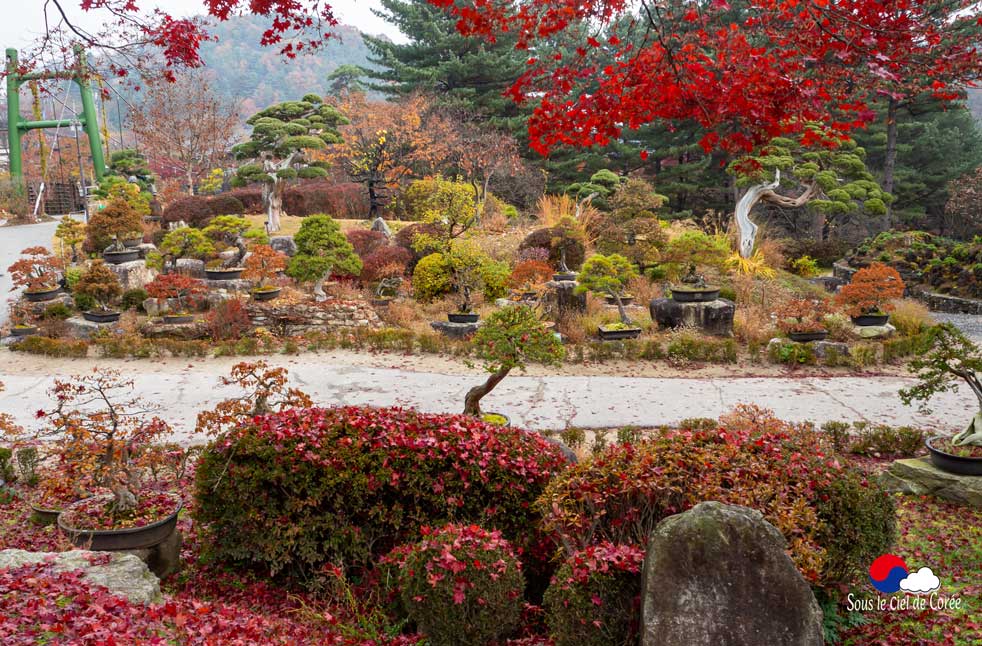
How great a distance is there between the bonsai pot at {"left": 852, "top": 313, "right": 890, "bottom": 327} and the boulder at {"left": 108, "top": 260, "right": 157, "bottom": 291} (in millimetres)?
11216

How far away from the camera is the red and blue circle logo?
10.3 ft

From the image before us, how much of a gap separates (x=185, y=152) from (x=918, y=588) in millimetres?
24604

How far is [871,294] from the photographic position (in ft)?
29.6

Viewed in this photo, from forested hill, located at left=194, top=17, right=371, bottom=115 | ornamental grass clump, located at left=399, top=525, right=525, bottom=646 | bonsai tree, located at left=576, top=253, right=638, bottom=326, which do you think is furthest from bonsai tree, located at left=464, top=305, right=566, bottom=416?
forested hill, located at left=194, top=17, right=371, bottom=115

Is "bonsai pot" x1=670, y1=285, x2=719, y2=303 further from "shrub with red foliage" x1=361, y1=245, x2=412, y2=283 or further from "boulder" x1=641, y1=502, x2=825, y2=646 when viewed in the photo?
"boulder" x1=641, y1=502, x2=825, y2=646

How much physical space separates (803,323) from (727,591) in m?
7.21

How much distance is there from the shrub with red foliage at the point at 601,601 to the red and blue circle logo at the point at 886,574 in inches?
48.6

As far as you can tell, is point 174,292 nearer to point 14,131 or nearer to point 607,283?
point 607,283

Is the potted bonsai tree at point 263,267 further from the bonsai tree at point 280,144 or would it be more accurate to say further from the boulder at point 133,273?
the bonsai tree at point 280,144

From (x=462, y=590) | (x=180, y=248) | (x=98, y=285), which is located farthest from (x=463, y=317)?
(x=462, y=590)

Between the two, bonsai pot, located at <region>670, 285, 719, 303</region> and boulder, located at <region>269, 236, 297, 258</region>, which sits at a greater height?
boulder, located at <region>269, 236, 297, 258</region>

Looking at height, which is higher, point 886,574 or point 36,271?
point 36,271

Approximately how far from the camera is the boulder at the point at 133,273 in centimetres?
1199

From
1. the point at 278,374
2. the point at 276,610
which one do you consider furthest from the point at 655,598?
the point at 278,374
